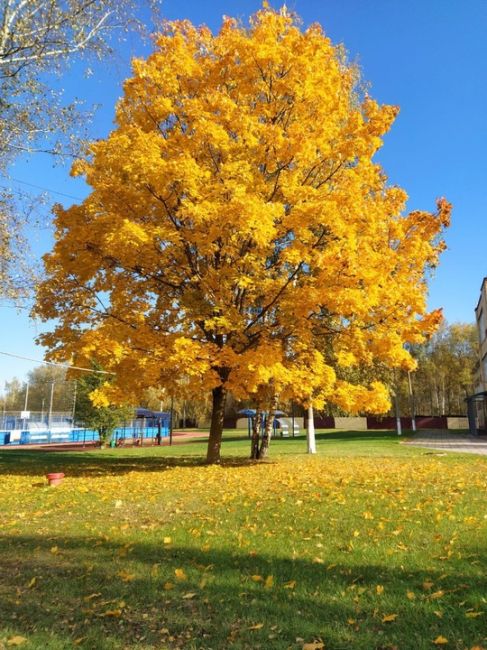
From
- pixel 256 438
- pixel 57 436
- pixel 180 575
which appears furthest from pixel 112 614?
pixel 57 436

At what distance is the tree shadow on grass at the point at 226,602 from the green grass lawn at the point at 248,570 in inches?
0.5

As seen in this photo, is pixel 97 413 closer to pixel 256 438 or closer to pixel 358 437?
pixel 256 438

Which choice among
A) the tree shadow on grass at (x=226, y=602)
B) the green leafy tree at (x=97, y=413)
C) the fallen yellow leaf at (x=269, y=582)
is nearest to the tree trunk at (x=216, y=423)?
the tree shadow on grass at (x=226, y=602)

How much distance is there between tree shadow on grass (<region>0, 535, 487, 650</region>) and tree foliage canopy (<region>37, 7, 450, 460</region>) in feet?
19.6

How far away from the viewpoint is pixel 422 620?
3.36 meters

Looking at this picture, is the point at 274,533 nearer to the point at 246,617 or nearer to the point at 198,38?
the point at 246,617

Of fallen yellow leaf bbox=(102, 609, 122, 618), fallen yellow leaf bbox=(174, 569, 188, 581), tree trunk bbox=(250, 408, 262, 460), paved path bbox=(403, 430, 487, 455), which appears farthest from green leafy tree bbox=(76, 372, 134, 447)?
fallen yellow leaf bbox=(102, 609, 122, 618)

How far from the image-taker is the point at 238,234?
11.2 m

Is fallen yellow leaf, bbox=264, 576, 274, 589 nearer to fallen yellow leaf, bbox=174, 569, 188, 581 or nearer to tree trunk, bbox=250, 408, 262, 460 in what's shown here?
fallen yellow leaf, bbox=174, 569, 188, 581

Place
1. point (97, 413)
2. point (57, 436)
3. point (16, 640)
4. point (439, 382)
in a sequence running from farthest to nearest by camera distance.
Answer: point (439, 382)
point (57, 436)
point (97, 413)
point (16, 640)

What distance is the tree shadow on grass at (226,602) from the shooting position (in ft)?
10.5

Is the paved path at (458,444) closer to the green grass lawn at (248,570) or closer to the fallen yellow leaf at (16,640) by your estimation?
the green grass lawn at (248,570)

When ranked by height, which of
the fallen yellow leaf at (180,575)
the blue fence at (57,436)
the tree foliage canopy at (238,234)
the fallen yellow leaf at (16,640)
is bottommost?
the blue fence at (57,436)

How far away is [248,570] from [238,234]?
7958 mm
